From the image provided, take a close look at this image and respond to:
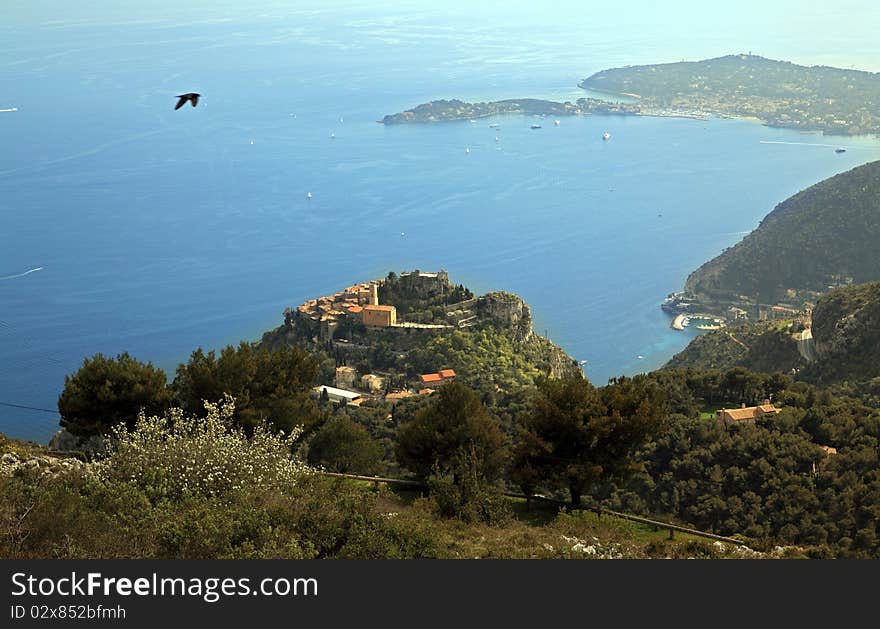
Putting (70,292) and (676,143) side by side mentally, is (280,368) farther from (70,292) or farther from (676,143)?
(676,143)

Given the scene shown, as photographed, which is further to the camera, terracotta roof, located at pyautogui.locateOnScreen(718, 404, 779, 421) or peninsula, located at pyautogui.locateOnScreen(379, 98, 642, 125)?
peninsula, located at pyautogui.locateOnScreen(379, 98, 642, 125)

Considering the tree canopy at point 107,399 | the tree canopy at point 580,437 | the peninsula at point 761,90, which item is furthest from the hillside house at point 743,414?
the peninsula at point 761,90

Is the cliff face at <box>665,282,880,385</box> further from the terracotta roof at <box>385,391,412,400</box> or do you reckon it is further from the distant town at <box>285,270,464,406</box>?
the terracotta roof at <box>385,391,412,400</box>

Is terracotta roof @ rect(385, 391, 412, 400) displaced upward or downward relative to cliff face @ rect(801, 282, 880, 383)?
downward

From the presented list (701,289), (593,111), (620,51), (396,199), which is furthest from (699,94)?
(701,289)

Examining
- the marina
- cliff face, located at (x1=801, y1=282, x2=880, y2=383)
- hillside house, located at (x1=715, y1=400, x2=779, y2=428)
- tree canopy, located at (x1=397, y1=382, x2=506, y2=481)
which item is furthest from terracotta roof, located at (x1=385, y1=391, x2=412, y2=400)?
the marina

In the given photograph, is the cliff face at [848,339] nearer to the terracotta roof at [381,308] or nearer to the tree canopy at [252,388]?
the terracotta roof at [381,308]
